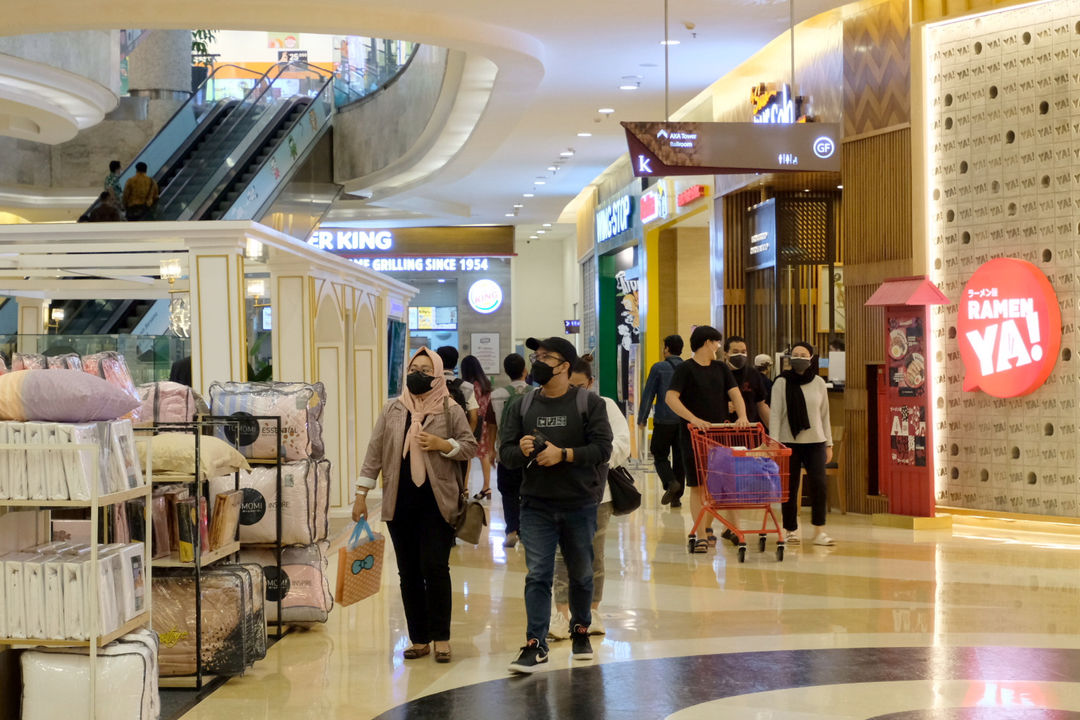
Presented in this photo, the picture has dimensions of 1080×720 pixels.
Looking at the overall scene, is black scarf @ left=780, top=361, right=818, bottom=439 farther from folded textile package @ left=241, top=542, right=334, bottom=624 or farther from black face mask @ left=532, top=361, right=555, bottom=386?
folded textile package @ left=241, top=542, right=334, bottom=624

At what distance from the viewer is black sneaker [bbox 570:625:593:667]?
5508mm

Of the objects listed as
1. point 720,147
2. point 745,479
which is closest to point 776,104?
point 720,147

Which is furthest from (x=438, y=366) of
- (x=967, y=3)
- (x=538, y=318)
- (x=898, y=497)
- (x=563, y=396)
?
(x=538, y=318)

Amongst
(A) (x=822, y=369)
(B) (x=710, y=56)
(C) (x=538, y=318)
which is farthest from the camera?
(C) (x=538, y=318)

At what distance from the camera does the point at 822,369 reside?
12.6 metres

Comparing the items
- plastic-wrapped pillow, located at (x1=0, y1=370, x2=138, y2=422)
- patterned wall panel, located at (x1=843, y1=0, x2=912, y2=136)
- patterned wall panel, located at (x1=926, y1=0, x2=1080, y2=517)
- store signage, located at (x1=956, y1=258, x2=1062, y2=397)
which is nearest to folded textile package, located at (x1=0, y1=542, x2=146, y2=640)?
plastic-wrapped pillow, located at (x1=0, y1=370, x2=138, y2=422)

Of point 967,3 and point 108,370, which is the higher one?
point 967,3

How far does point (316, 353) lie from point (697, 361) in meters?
3.09

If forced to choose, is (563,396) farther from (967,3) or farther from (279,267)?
(967,3)

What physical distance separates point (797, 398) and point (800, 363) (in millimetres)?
251

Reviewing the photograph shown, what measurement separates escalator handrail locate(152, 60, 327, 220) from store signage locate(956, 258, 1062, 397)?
8.82 metres

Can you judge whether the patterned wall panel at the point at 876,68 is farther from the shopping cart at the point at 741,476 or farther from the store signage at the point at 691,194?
the store signage at the point at 691,194

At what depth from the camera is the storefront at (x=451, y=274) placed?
27000 mm

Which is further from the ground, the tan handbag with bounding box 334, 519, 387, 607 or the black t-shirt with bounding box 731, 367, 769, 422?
the black t-shirt with bounding box 731, 367, 769, 422
